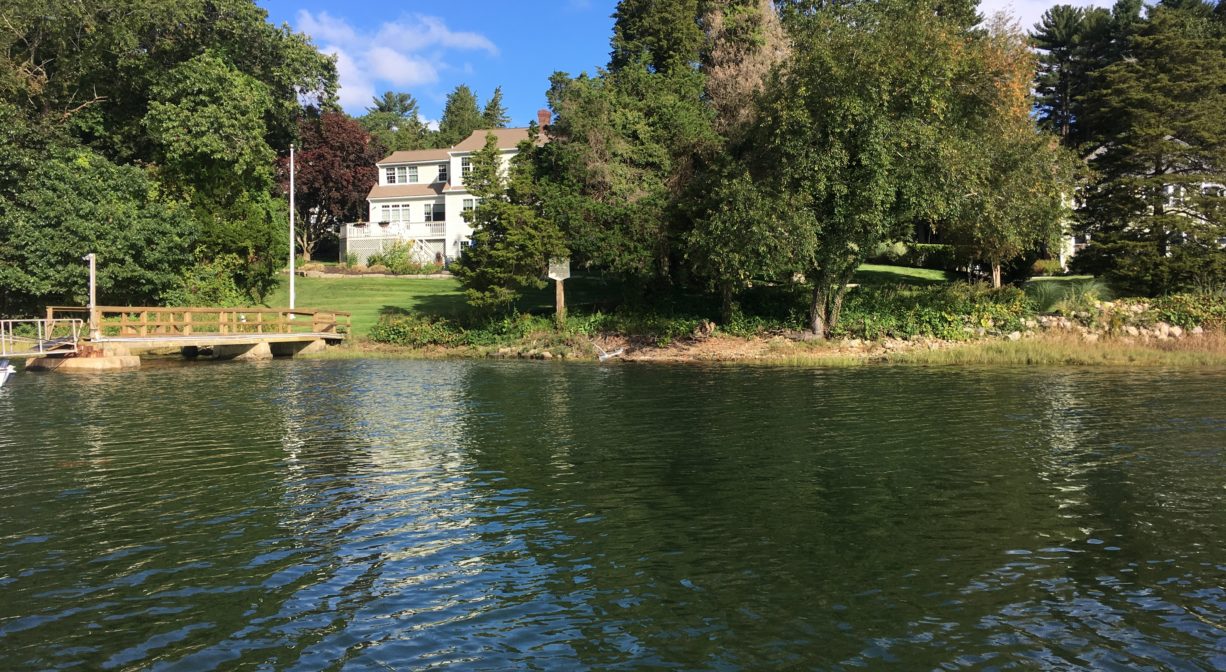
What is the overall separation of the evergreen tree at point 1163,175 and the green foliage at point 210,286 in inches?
1795

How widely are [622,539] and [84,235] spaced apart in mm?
39941

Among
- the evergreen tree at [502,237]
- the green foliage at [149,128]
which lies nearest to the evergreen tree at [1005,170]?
the evergreen tree at [502,237]

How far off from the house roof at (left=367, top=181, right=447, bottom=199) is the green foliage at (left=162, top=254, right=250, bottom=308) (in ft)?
77.1

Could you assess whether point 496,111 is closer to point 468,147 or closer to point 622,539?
point 468,147

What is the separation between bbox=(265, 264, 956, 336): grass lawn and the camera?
47.4 m

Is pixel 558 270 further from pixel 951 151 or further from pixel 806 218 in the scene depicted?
pixel 951 151

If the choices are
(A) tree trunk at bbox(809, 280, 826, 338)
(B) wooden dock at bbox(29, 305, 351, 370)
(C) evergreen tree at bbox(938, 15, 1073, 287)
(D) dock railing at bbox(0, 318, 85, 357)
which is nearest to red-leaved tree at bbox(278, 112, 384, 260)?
(B) wooden dock at bbox(29, 305, 351, 370)

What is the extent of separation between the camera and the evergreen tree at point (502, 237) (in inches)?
1614

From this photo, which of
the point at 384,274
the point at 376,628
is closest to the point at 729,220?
the point at 376,628

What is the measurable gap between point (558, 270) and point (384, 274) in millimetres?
25410

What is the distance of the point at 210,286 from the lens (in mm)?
47188

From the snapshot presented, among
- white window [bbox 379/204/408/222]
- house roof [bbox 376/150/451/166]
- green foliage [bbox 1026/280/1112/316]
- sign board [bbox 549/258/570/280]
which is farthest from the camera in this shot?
house roof [bbox 376/150/451/166]

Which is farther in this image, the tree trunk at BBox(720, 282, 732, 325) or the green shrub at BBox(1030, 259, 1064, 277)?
the green shrub at BBox(1030, 259, 1064, 277)

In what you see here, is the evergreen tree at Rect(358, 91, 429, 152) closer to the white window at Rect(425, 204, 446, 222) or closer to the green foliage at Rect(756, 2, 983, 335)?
the white window at Rect(425, 204, 446, 222)
